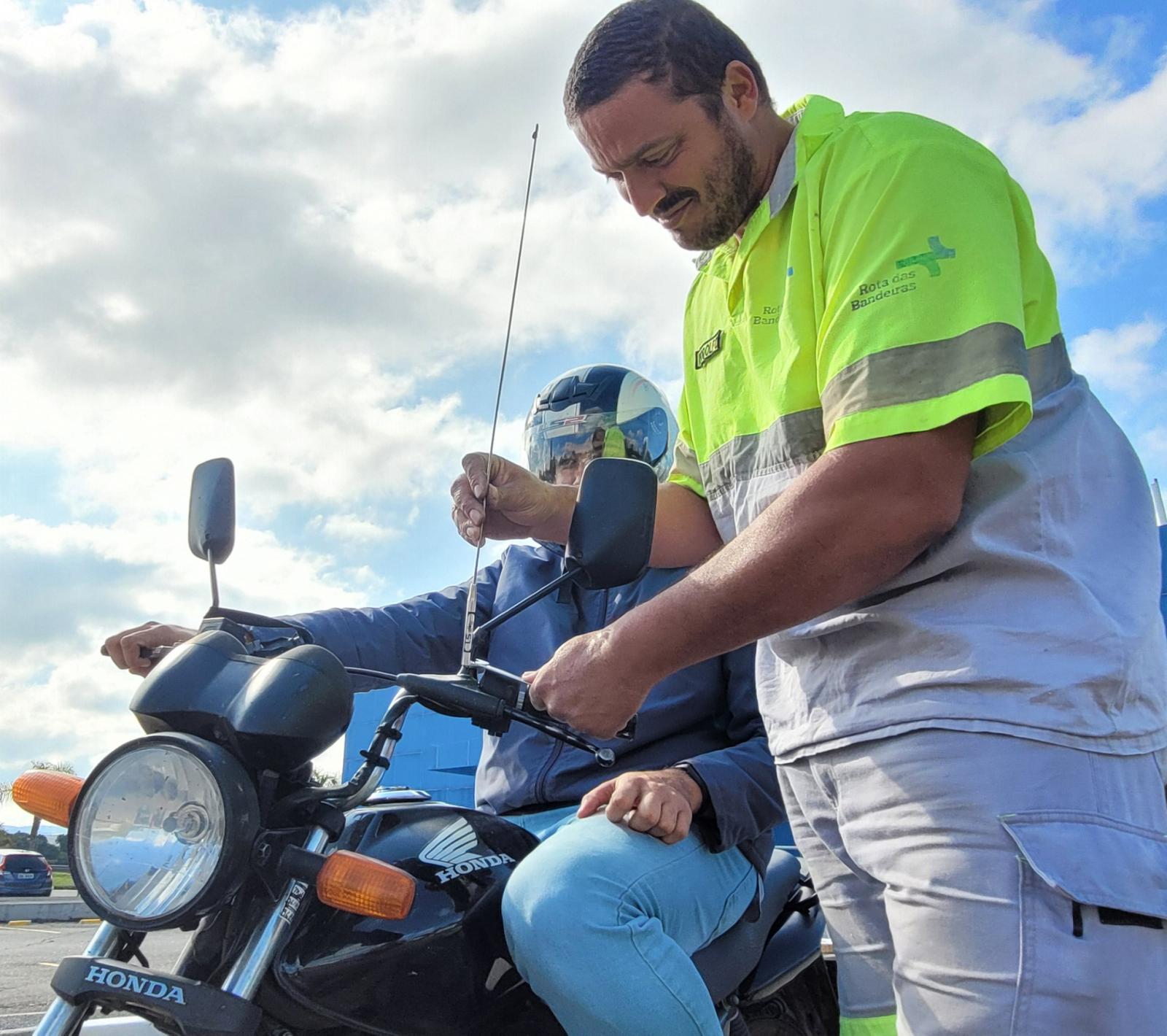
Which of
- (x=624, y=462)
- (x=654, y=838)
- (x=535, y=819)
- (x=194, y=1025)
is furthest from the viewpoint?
(x=535, y=819)

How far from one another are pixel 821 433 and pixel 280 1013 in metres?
1.21

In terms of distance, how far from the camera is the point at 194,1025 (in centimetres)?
134

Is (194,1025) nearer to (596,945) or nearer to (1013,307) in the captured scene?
(596,945)

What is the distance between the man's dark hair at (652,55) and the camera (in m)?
2.00

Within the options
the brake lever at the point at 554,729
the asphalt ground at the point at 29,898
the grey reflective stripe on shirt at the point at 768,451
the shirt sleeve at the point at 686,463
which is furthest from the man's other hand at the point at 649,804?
the asphalt ground at the point at 29,898

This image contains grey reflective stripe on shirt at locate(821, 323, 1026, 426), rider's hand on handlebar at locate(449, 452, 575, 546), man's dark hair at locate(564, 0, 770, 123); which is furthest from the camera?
rider's hand on handlebar at locate(449, 452, 575, 546)

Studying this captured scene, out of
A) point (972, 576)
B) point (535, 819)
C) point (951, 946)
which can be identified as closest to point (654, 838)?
point (535, 819)

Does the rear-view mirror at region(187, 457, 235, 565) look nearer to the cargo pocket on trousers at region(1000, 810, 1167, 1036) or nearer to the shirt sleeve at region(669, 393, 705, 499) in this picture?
the shirt sleeve at region(669, 393, 705, 499)

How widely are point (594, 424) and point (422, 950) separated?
78.0 inches

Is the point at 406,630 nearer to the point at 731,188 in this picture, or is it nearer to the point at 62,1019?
the point at 731,188

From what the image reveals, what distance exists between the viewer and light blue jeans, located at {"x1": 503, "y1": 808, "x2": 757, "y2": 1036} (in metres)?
1.73

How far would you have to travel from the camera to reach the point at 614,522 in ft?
5.57

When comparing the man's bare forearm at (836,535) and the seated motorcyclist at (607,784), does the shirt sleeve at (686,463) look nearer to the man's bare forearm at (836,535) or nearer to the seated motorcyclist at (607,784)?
the seated motorcyclist at (607,784)

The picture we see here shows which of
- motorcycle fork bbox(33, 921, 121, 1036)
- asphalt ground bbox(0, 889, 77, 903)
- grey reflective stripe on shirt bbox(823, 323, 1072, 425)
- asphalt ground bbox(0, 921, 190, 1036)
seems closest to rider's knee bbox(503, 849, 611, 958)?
motorcycle fork bbox(33, 921, 121, 1036)
